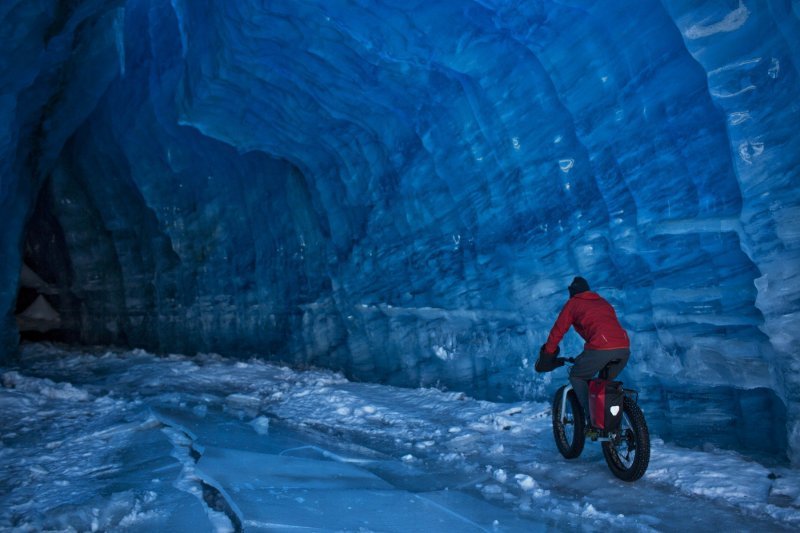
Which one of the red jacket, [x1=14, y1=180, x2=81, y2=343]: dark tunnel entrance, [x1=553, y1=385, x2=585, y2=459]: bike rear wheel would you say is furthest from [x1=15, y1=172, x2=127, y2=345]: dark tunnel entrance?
the red jacket

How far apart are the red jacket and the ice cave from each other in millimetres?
1231

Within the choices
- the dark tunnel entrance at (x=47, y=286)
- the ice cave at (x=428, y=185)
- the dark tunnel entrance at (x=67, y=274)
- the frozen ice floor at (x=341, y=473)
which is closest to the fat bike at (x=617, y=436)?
the frozen ice floor at (x=341, y=473)

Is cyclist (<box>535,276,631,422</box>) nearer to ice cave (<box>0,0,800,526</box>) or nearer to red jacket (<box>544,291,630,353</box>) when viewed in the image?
red jacket (<box>544,291,630,353</box>)

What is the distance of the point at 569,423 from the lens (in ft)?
15.0

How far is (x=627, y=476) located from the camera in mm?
3963

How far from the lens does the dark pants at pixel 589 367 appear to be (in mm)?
4250

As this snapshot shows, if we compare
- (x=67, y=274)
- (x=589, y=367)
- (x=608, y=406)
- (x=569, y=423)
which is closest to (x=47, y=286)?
(x=67, y=274)

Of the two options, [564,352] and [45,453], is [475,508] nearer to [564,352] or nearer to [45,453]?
[564,352]

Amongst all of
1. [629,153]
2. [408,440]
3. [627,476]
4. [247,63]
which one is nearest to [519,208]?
[629,153]

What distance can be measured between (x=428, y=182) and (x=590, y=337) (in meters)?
4.29

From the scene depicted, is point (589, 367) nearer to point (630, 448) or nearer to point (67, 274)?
point (630, 448)

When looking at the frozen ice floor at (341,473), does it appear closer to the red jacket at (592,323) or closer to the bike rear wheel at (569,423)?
the bike rear wheel at (569,423)

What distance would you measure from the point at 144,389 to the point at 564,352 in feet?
18.0

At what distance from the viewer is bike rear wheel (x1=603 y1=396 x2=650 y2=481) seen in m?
3.85
